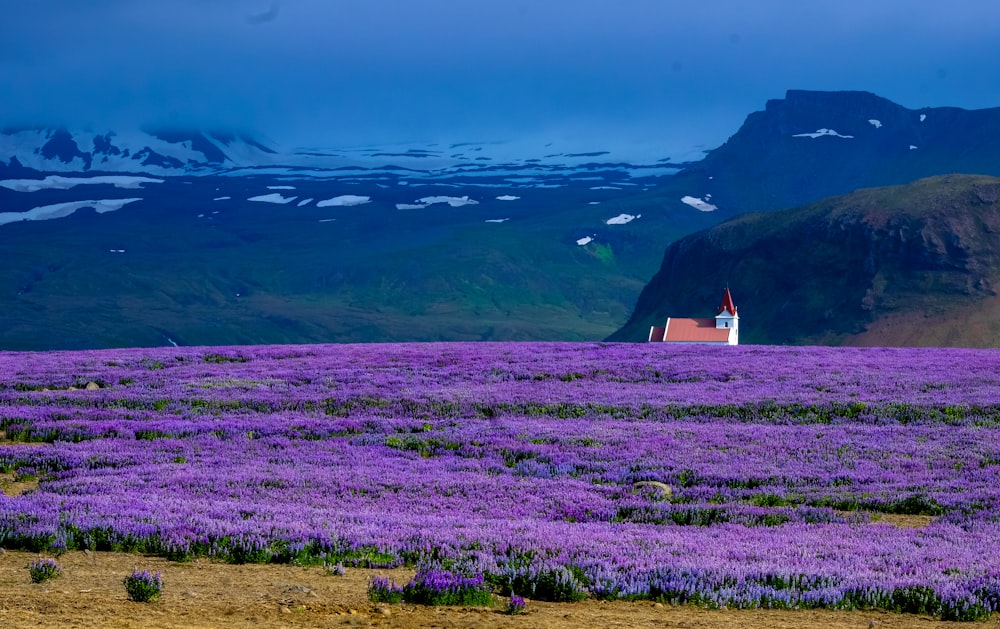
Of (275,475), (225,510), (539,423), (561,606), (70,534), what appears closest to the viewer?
(561,606)

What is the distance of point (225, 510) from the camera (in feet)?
58.1

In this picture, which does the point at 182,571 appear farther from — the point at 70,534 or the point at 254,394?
the point at 254,394

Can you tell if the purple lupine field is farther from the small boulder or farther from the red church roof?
the red church roof

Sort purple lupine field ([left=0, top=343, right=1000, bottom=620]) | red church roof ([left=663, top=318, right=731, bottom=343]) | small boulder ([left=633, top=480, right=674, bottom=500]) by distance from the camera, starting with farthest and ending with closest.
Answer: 1. red church roof ([left=663, top=318, right=731, bottom=343])
2. small boulder ([left=633, top=480, right=674, bottom=500])
3. purple lupine field ([left=0, top=343, right=1000, bottom=620])

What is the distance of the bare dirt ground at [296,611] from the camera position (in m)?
11.8

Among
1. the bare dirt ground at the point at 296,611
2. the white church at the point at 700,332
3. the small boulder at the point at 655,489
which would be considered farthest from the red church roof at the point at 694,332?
the bare dirt ground at the point at 296,611

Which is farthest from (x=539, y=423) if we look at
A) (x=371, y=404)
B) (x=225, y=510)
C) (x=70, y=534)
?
(x=70, y=534)

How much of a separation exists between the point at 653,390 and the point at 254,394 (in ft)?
Result: 40.2

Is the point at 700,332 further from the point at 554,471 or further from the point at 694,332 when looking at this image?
the point at 554,471

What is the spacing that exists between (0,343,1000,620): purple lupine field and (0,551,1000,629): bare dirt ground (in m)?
0.53

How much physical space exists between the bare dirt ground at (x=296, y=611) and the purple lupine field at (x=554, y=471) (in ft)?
1.75

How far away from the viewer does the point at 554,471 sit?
939 inches

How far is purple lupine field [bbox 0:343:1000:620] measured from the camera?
1481cm

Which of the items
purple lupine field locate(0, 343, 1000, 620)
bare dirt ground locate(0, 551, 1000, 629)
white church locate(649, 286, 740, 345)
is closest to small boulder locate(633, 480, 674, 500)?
purple lupine field locate(0, 343, 1000, 620)
